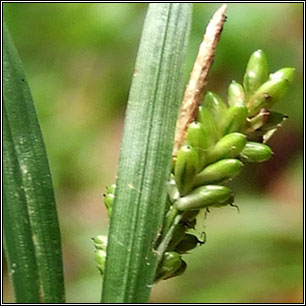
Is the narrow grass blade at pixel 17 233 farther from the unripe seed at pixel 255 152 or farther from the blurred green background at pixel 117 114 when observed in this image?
the blurred green background at pixel 117 114

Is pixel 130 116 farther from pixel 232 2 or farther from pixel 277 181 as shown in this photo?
pixel 277 181

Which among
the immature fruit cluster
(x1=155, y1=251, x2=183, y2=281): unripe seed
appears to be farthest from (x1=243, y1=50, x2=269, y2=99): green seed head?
(x1=155, y1=251, x2=183, y2=281): unripe seed

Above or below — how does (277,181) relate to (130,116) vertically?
above

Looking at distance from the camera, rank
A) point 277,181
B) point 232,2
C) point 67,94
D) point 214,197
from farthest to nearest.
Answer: point 277,181, point 67,94, point 232,2, point 214,197

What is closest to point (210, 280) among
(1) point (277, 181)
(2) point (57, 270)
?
(1) point (277, 181)

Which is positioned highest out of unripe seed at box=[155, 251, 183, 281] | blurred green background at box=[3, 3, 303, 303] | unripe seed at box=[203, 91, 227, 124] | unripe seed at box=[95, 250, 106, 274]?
blurred green background at box=[3, 3, 303, 303]

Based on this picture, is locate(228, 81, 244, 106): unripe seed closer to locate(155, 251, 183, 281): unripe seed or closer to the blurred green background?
locate(155, 251, 183, 281): unripe seed

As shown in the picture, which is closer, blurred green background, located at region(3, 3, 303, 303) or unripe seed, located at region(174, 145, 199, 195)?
unripe seed, located at region(174, 145, 199, 195)
